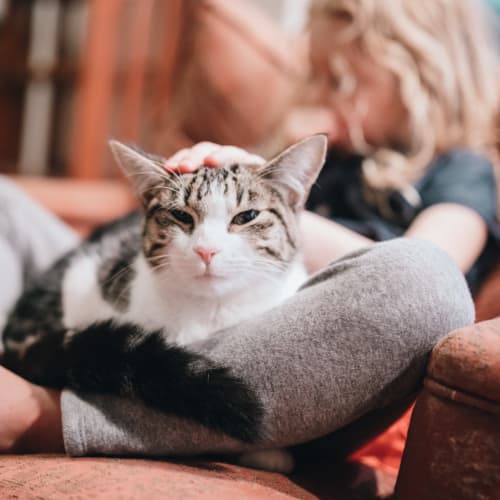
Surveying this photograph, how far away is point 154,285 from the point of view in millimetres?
924

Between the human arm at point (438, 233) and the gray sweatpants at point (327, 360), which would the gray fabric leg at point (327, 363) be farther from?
the human arm at point (438, 233)

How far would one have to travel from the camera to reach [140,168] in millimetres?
914

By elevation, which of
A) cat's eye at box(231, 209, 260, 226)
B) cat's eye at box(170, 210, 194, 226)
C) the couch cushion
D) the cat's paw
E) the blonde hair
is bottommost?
the cat's paw

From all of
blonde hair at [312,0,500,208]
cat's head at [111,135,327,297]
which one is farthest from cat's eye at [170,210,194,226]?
blonde hair at [312,0,500,208]

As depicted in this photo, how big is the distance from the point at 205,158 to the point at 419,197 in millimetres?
529

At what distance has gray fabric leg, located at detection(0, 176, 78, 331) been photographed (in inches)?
51.5

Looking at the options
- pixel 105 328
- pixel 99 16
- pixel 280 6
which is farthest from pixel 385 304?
pixel 99 16

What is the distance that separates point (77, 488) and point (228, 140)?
122cm

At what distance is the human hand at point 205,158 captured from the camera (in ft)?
2.99

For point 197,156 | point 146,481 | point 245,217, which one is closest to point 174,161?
point 197,156

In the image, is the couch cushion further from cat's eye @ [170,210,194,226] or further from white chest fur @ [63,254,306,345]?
cat's eye @ [170,210,194,226]

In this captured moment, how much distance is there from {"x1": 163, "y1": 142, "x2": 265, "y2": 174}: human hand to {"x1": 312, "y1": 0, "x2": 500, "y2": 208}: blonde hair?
422mm

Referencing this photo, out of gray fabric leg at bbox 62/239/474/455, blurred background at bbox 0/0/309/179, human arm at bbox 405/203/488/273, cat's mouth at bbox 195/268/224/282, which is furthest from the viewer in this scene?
blurred background at bbox 0/0/309/179

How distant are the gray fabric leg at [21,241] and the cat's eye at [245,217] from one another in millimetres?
624
